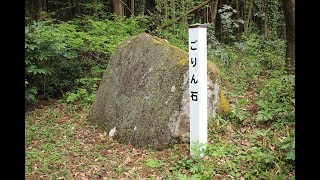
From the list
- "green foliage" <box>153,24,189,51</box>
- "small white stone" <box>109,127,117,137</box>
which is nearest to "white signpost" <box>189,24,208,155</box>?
"small white stone" <box>109,127,117,137</box>

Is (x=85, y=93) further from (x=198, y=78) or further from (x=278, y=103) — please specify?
(x=278, y=103)

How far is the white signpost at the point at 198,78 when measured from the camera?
5.75 metres

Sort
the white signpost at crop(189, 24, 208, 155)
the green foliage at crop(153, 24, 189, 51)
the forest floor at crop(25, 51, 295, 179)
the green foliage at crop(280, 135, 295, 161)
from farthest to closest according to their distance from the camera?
the green foliage at crop(153, 24, 189, 51) < the white signpost at crop(189, 24, 208, 155) < the forest floor at crop(25, 51, 295, 179) < the green foliage at crop(280, 135, 295, 161)

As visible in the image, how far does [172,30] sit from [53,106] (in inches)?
333

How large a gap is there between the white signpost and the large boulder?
71cm

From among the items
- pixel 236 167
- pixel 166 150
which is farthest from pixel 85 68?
pixel 236 167

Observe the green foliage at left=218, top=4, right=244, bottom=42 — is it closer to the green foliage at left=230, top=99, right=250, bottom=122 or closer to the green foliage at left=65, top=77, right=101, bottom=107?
the green foliage at left=65, top=77, right=101, bottom=107

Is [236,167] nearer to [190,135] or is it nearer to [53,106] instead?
[190,135]

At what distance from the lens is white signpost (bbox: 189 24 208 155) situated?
575 cm

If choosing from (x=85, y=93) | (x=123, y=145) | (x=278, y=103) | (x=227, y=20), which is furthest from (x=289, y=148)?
(x=227, y=20)

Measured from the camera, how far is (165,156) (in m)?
6.31

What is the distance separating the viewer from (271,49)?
50.3ft

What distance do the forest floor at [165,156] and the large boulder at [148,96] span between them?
0.97 ft

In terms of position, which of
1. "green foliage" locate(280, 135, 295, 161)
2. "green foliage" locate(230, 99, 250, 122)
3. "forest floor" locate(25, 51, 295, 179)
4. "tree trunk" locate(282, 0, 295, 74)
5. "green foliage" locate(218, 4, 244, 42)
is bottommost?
"forest floor" locate(25, 51, 295, 179)
